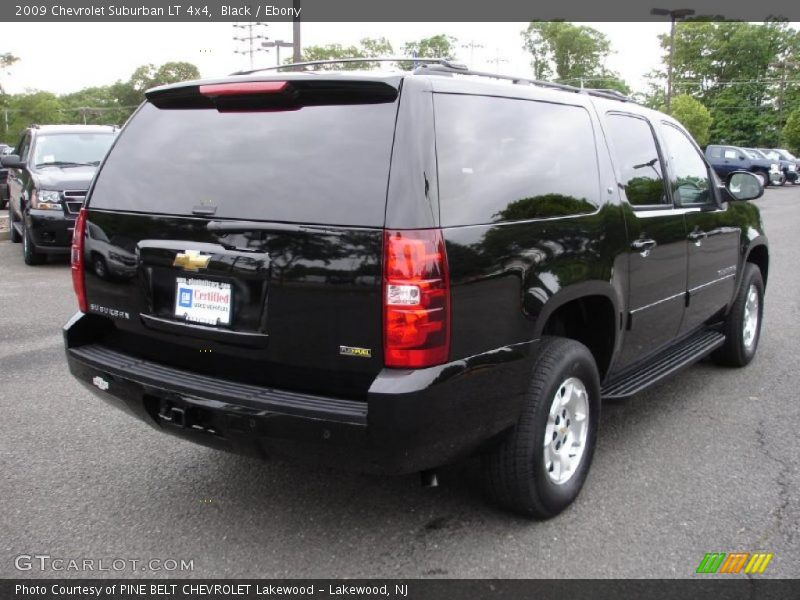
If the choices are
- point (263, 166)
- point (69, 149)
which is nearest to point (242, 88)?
point (263, 166)

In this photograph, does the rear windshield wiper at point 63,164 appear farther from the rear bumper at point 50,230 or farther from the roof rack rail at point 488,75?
the roof rack rail at point 488,75

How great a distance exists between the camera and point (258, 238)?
9.23ft

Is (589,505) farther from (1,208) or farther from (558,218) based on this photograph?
(1,208)

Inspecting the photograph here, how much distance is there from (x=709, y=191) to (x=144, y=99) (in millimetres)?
3579

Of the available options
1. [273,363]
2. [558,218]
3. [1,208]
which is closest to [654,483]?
[558,218]

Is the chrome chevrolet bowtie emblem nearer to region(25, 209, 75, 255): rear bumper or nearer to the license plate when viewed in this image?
the license plate

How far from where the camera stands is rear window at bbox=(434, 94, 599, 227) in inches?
112

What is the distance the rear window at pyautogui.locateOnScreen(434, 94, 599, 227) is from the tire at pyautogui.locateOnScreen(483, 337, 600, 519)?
654 mm

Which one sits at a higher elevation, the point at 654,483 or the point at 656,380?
the point at 656,380

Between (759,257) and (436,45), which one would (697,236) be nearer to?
(759,257)

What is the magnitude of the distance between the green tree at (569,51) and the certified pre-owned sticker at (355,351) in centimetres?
8581

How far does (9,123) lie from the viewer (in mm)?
54906

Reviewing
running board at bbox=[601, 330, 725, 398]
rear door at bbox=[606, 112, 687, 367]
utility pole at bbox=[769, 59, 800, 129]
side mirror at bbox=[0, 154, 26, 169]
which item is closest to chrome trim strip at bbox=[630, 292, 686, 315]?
rear door at bbox=[606, 112, 687, 367]

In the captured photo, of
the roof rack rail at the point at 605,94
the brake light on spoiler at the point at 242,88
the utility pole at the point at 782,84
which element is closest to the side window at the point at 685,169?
the roof rack rail at the point at 605,94
